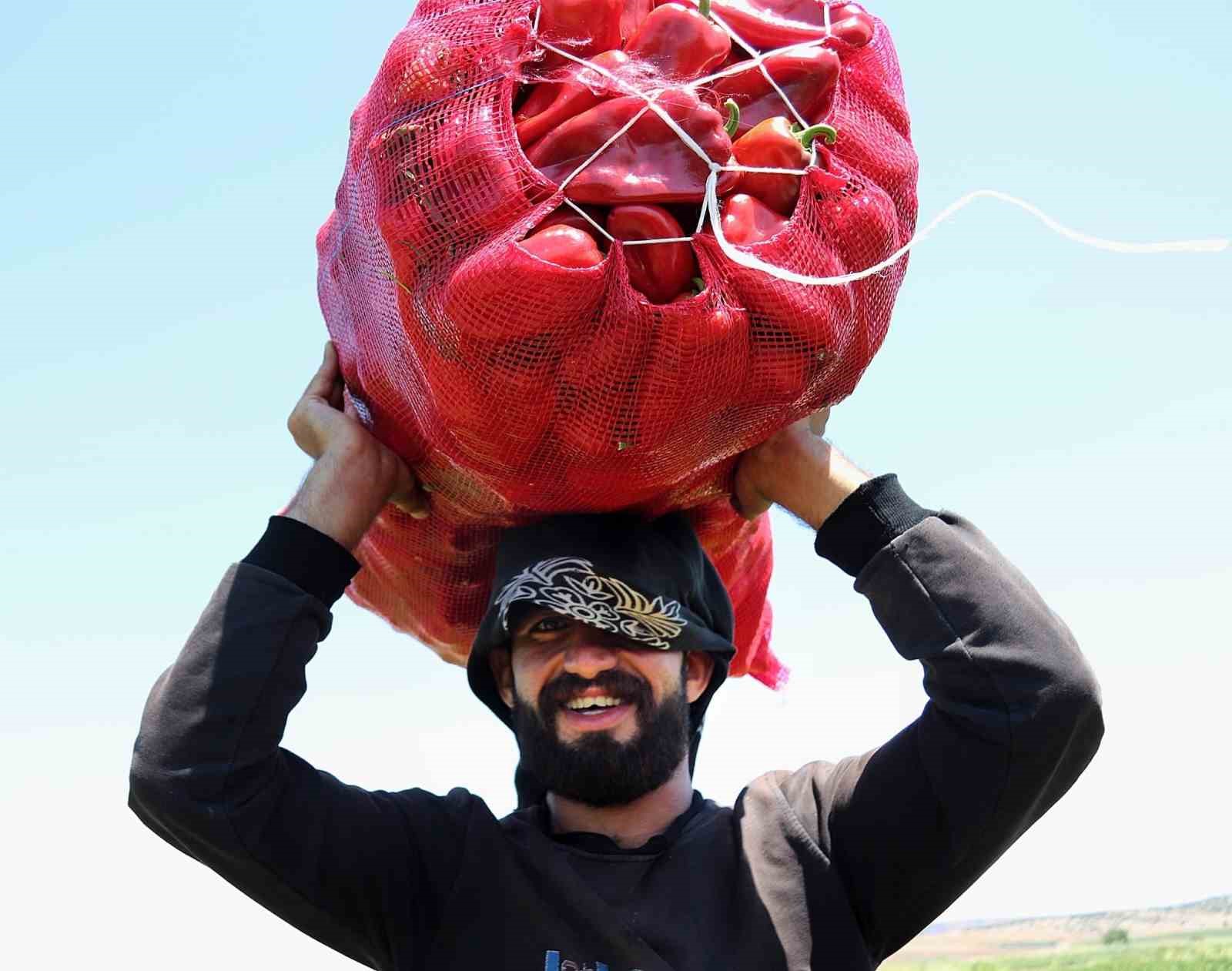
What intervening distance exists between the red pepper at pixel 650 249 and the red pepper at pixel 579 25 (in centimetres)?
22

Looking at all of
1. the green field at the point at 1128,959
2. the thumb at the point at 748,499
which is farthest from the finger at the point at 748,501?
the green field at the point at 1128,959

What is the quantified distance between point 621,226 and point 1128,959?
2003 millimetres

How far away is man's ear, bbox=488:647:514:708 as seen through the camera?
6.35 feet

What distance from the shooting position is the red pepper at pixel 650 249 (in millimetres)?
1455

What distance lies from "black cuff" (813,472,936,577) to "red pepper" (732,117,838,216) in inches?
15.8

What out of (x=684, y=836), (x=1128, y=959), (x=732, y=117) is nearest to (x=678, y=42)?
(x=732, y=117)

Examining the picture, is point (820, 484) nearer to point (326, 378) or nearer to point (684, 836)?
point (684, 836)

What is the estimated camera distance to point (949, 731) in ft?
5.26

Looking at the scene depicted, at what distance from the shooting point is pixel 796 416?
1.71 meters

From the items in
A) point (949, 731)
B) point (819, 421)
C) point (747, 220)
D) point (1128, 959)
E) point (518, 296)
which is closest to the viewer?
point (518, 296)

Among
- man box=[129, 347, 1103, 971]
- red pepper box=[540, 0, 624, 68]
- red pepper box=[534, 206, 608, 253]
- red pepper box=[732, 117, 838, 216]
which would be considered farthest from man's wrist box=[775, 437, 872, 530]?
red pepper box=[540, 0, 624, 68]

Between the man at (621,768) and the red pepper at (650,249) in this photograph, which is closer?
the red pepper at (650,249)

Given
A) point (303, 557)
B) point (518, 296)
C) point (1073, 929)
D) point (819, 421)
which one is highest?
point (518, 296)

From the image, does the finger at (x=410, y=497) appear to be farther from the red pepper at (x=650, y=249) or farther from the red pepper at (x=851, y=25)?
the red pepper at (x=851, y=25)
